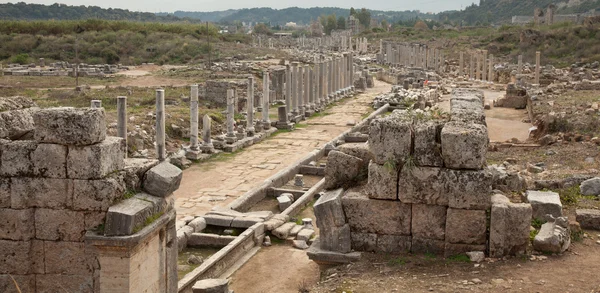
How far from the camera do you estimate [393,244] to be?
33.3 ft

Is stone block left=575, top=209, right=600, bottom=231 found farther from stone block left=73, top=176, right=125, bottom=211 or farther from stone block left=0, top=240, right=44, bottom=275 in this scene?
stone block left=0, top=240, right=44, bottom=275

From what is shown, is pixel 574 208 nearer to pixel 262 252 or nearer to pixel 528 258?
pixel 528 258

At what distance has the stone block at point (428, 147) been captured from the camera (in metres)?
9.84

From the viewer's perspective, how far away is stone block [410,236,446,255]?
32.8ft

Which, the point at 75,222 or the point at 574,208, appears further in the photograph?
the point at 574,208

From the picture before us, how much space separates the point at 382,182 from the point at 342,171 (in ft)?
3.04

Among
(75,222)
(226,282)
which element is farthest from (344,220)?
(75,222)

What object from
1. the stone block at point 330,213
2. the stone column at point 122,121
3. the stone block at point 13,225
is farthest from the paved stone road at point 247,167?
the stone block at point 13,225

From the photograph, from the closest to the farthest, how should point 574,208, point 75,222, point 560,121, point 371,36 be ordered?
point 75,222, point 574,208, point 560,121, point 371,36

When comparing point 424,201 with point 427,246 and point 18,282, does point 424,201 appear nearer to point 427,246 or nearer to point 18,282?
point 427,246

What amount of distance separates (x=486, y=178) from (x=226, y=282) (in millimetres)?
3693

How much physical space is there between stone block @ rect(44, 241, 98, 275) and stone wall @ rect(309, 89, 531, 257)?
3316 millimetres

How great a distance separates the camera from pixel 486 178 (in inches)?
381

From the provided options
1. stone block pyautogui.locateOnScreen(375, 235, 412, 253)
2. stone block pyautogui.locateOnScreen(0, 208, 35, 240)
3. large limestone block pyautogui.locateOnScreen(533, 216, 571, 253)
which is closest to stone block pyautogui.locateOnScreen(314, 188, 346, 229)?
stone block pyautogui.locateOnScreen(375, 235, 412, 253)
